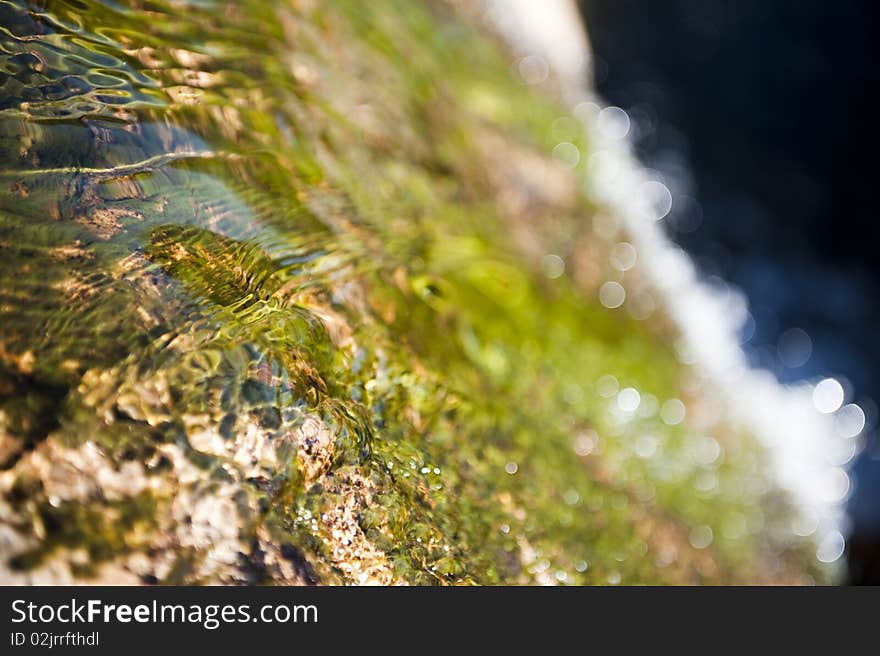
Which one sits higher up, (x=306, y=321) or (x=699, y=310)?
(x=699, y=310)

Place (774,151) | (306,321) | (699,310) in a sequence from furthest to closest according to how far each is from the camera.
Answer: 1. (774,151)
2. (699,310)
3. (306,321)

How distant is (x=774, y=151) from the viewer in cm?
534

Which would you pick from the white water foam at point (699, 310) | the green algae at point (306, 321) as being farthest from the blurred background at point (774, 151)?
the green algae at point (306, 321)

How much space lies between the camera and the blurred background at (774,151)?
4.77m

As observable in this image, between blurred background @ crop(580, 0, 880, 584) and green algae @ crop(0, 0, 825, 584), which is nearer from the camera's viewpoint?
green algae @ crop(0, 0, 825, 584)

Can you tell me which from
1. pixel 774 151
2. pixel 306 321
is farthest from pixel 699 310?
pixel 306 321

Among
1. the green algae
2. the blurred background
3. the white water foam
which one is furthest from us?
the blurred background

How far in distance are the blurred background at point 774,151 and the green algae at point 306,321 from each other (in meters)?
1.78

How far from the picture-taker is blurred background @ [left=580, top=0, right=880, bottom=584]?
4.77m

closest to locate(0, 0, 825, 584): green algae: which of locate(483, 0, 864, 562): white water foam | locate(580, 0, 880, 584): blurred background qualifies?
locate(483, 0, 864, 562): white water foam

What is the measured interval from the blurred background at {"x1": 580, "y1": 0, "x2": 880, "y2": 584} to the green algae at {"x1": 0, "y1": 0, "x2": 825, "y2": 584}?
1779 mm

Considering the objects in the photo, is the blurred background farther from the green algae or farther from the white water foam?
the green algae

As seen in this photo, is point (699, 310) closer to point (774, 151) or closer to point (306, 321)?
point (774, 151)

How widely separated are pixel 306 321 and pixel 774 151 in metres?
4.85
